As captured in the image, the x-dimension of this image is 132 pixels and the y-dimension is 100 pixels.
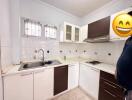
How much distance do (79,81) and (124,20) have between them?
1.88 meters

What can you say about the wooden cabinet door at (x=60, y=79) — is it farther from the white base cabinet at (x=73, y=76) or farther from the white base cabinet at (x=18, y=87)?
the white base cabinet at (x=18, y=87)

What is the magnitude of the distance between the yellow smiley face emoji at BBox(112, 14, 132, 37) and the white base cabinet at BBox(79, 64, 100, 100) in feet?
3.00

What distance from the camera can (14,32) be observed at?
144cm

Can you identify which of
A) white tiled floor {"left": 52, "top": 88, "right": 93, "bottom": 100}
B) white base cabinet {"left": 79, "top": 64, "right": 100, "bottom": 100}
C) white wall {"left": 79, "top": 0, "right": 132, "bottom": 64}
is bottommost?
white tiled floor {"left": 52, "top": 88, "right": 93, "bottom": 100}

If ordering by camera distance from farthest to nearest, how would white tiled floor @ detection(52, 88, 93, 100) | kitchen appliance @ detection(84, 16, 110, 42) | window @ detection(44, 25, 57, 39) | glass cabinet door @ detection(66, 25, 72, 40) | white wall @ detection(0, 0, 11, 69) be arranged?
glass cabinet door @ detection(66, 25, 72, 40), window @ detection(44, 25, 57, 39), white tiled floor @ detection(52, 88, 93, 100), kitchen appliance @ detection(84, 16, 110, 42), white wall @ detection(0, 0, 11, 69)

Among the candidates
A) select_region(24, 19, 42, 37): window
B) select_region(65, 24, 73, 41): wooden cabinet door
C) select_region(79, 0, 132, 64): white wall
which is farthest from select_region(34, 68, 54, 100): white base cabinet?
select_region(79, 0, 132, 64): white wall

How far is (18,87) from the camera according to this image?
1207mm

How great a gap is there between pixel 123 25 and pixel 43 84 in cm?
201

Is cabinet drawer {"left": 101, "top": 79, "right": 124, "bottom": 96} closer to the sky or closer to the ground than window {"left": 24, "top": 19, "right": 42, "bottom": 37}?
closer to the ground

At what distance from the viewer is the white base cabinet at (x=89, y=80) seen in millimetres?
1581

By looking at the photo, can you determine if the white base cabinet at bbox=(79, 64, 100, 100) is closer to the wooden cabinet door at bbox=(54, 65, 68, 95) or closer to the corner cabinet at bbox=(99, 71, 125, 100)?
the corner cabinet at bbox=(99, 71, 125, 100)

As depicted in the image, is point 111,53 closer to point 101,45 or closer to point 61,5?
point 101,45

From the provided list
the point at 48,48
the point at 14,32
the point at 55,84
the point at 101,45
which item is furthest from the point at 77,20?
the point at 55,84

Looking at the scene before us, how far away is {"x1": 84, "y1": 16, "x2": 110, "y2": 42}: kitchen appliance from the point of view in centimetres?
156
